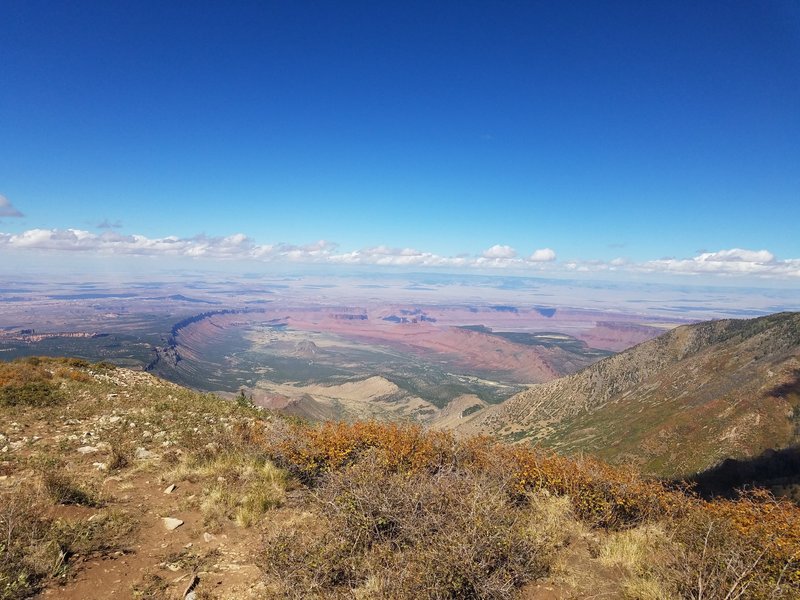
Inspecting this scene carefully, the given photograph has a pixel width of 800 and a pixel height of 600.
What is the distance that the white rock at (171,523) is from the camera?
21.0ft

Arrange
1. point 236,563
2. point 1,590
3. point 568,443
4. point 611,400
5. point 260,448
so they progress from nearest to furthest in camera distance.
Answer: point 1,590, point 236,563, point 260,448, point 568,443, point 611,400

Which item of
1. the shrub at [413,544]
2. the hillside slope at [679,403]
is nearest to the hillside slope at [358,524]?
the shrub at [413,544]

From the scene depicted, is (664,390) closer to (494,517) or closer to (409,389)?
(494,517)

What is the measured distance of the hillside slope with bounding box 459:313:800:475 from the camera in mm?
53719

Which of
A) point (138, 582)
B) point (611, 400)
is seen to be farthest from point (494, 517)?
point (611, 400)

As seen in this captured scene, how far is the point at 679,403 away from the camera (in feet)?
229

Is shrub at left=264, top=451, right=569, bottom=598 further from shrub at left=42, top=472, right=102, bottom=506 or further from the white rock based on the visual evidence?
shrub at left=42, top=472, right=102, bottom=506

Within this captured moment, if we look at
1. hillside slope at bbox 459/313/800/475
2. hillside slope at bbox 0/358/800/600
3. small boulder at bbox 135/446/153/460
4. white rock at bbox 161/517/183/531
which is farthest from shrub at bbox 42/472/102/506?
hillside slope at bbox 459/313/800/475

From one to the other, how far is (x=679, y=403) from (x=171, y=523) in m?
84.0

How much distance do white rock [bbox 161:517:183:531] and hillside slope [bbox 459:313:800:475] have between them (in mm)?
36286

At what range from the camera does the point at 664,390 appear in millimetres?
79250

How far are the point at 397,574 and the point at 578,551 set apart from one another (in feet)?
11.0

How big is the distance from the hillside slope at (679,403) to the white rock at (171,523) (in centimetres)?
3629

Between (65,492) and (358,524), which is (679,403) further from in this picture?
(65,492)
